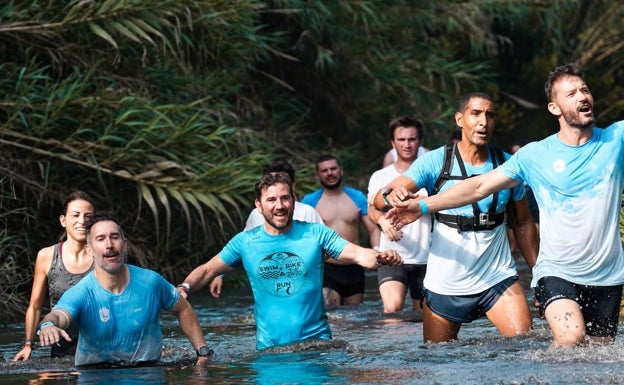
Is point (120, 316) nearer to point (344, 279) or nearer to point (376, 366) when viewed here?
point (376, 366)

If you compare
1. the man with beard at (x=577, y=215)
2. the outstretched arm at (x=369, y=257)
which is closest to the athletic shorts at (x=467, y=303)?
the outstretched arm at (x=369, y=257)

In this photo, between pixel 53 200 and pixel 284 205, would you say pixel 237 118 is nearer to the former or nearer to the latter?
pixel 53 200

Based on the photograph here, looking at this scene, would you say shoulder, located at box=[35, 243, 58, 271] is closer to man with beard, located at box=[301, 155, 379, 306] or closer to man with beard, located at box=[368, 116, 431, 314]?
man with beard, located at box=[368, 116, 431, 314]

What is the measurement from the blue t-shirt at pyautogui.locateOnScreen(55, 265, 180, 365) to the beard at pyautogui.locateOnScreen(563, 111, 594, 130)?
2.84 meters

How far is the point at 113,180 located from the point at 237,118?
2.96 metres

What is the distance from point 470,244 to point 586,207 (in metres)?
1.22

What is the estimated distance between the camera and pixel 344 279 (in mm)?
15039

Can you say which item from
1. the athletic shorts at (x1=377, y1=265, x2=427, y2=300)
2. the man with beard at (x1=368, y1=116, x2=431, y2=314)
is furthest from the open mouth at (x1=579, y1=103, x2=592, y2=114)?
the athletic shorts at (x1=377, y1=265, x2=427, y2=300)

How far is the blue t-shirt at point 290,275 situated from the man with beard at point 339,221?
4789 millimetres

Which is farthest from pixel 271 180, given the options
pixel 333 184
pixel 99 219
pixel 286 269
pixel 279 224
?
pixel 333 184

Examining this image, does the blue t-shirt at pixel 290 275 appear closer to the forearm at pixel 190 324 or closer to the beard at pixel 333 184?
the forearm at pixel 190 324

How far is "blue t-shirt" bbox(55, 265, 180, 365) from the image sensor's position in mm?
9516

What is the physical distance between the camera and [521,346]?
967 cm

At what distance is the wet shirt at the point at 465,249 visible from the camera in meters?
9.69
